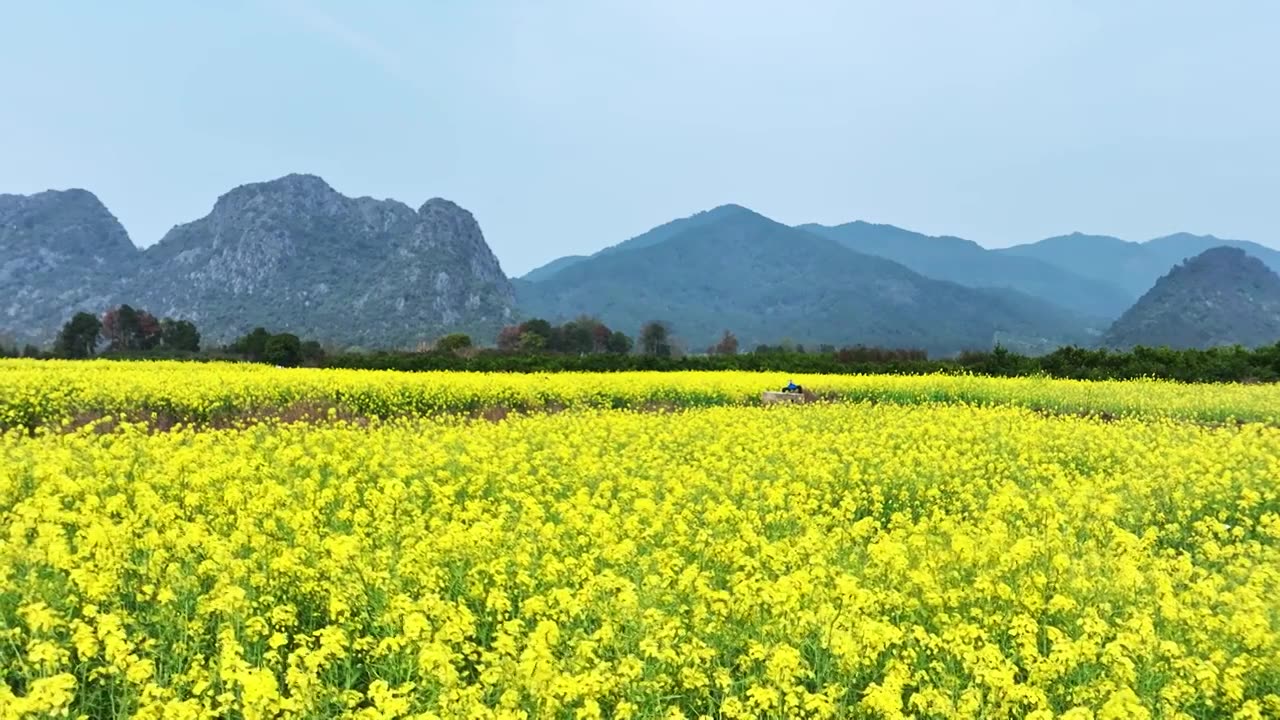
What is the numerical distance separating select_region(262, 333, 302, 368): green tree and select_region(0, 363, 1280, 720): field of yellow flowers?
171 ft

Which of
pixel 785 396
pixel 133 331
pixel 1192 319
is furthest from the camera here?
pixel 1192 319

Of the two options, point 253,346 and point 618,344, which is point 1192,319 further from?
point 253,346

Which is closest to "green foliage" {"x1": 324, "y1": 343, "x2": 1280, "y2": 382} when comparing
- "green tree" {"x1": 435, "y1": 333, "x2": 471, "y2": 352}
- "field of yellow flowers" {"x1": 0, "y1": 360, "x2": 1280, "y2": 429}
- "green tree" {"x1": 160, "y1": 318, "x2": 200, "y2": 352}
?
"field of yellow flowers" {"x1": 0, "y1": 360, "x2": 1280, "y2": 429}

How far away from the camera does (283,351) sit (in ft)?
203

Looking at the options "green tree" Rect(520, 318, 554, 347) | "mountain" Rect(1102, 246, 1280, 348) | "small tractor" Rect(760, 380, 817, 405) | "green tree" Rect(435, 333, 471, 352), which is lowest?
"small tractor" Rect(760, 380, 817, 405)

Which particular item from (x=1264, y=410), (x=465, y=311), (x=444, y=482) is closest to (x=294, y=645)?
(x=444, y=482)

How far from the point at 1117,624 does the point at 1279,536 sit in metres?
5.38

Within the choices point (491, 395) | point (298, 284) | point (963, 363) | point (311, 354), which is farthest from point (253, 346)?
point (298, 284)

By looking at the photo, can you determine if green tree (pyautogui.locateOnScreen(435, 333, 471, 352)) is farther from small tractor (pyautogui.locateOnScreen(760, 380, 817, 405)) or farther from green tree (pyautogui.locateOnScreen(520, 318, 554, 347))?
small tractor (pyautogui.locateOnScreen(760, 380, 817, 405))

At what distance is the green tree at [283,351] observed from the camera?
61.2m

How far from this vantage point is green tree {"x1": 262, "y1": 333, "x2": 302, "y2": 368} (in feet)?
201

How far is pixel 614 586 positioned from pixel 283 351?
62.4 m

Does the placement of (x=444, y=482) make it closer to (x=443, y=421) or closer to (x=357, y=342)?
(x=443, y=421)

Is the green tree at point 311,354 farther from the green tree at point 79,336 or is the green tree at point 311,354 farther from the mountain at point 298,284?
the mountain at point 298,284
